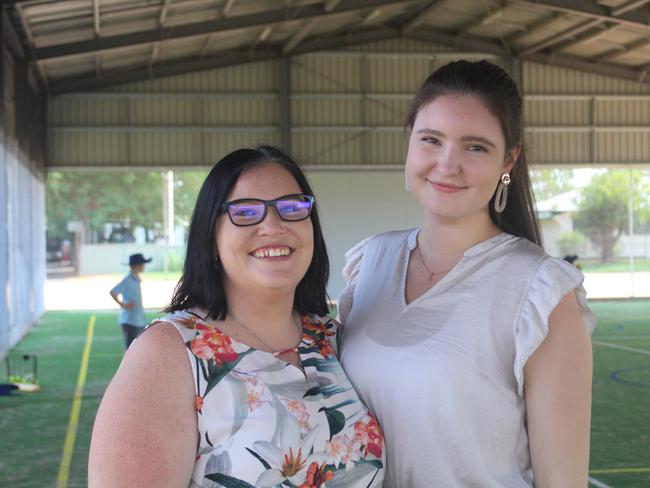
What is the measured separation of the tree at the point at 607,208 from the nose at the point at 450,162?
103 feet

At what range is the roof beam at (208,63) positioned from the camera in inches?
886

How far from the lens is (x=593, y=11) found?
62.0ft

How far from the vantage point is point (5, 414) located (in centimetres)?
967

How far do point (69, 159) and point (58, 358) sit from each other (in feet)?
31.2

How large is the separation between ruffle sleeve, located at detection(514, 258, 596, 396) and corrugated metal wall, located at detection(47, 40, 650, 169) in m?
21.0

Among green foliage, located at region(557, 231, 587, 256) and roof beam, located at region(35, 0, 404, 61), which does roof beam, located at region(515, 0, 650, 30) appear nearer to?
roof beam, located at region(35, 0, 404, 61)

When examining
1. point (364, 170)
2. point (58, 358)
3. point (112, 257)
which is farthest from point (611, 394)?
point (112, 257)

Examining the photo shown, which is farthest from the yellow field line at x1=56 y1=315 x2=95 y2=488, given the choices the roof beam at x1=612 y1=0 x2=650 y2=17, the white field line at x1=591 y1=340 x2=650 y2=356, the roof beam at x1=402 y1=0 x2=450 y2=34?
the roof beam at x1=612 y1=0 x2=650 y2=17

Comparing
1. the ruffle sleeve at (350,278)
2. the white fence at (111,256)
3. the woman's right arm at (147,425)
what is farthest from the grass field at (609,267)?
the woman's right arm at (147,425)

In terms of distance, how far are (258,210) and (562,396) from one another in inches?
33.2

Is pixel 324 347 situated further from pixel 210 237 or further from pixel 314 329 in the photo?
pixel 210 237

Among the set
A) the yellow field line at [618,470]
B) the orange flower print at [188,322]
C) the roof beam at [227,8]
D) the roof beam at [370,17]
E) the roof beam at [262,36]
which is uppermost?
the roof beam at [370,17]

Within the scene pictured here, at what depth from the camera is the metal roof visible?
17.2 m

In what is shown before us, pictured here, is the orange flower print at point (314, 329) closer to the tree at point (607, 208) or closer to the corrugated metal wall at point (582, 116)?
the corrugated metal wall at point (582, 116)
